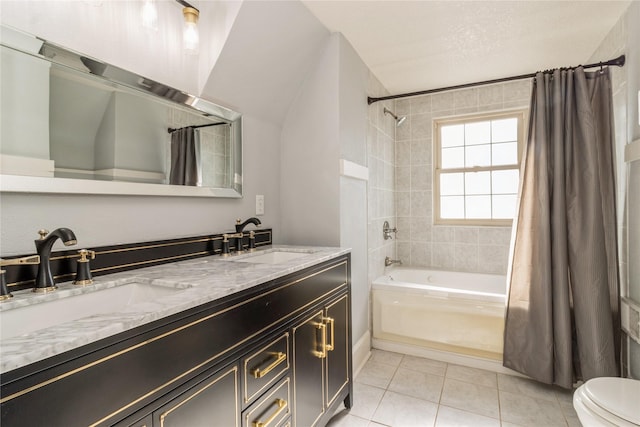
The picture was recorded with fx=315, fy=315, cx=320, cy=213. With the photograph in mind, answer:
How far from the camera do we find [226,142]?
6.07 ft

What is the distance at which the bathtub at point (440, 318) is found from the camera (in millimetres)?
2379

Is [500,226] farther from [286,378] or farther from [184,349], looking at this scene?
[184,349]

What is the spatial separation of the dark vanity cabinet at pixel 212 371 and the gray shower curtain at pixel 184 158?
74 cm

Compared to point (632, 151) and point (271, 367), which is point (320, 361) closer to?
point (271, 367)

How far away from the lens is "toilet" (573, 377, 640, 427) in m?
1.20

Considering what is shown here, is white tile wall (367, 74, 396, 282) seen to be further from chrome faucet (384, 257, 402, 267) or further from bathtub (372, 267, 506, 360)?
bathtub (372, 267, 506, 360)

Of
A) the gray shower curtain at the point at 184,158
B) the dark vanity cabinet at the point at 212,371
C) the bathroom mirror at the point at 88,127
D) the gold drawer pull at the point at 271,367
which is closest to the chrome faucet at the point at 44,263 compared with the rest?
the bathroom mirror at the point at 88,127

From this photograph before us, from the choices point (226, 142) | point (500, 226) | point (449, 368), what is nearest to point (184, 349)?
point (226, 142)

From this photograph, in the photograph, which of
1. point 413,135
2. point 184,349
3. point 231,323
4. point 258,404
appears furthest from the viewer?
point 413,135

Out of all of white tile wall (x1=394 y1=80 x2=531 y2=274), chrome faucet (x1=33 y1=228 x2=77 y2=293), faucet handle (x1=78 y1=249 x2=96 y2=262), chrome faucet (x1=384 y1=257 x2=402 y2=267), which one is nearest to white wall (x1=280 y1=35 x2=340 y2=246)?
chrome faucet (x1=384 y1=257 x2=402 y2=267)

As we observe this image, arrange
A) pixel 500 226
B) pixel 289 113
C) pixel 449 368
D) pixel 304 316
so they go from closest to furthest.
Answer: pixel 304 316, pixel 289 113, pixel 449 368, pixel 500 226

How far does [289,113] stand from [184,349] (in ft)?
5.92

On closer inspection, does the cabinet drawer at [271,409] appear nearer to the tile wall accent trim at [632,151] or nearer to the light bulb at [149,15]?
the light bulb at [149,15]

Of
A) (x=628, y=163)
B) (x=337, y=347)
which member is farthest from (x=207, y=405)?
(x=628, y=163)
